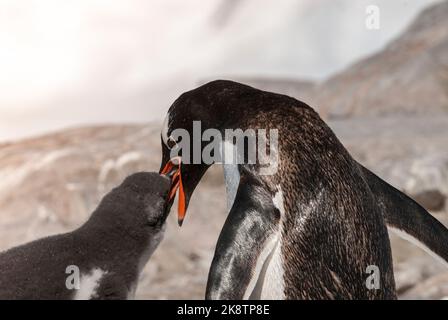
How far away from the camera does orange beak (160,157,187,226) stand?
2654 mm

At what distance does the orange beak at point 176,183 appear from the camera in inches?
104

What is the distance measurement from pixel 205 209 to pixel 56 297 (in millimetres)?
4731

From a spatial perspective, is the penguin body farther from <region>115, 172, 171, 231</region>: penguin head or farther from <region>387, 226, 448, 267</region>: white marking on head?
<region>387, 226, 448, 267</region>: white marking on head

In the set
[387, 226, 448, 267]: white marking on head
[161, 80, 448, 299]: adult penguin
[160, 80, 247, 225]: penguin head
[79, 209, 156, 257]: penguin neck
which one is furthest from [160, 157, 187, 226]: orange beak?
[387, 226, 448, 267]: white marking on head

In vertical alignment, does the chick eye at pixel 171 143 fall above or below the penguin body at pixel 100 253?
above

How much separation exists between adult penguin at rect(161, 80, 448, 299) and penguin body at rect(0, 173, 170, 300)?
38cm

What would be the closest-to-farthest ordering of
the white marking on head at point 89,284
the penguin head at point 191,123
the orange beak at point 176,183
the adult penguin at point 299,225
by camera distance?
1. the adult penguin at point 299,225
2. the white marking on head at point 89,284
3. the penguin head at point 191,123
4. the orange beak at point 176,183

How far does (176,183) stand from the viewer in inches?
108

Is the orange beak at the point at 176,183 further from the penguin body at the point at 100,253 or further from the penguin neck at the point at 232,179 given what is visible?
the penguin neck at the point at 232,179

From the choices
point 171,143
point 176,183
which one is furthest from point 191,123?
point 176,183

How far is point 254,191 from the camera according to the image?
2330 mm

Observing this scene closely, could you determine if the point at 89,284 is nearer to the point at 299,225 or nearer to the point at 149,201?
the point at 149,201

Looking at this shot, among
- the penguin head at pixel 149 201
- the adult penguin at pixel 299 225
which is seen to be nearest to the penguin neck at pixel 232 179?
the adult penguin at pixel 299 225
